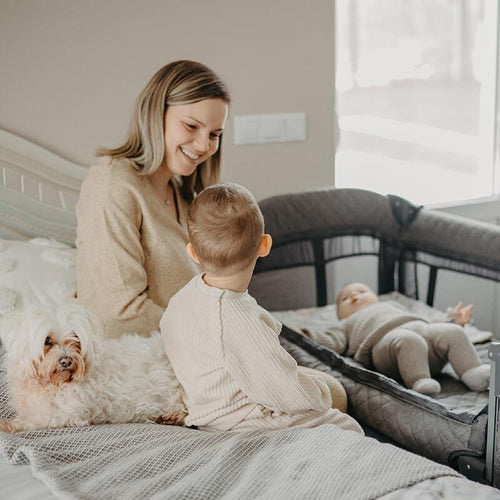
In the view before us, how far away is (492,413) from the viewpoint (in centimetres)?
146

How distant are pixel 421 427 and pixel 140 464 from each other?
24.5 inches

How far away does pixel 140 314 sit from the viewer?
1681mm

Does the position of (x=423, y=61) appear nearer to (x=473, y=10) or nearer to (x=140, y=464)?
(x=473, y=10)

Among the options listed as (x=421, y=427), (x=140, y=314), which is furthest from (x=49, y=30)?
(x=421, y=427)

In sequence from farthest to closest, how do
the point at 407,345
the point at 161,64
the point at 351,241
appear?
the point at 351,241 < the point at 161,64 < the point at 407,345

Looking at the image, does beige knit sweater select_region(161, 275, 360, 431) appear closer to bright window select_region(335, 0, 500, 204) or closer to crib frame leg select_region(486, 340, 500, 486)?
crib frame leg select_region(486, 340, 500, 486)

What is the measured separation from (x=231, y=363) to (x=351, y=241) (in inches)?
49.2

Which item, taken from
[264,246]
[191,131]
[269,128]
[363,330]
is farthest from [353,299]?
[264,246]

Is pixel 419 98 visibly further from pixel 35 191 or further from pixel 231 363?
pixel 231 363

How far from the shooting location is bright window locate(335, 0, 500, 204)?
2.99 m

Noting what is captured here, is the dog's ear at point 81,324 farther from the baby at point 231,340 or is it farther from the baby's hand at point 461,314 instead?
the baby's hand at point 461,314

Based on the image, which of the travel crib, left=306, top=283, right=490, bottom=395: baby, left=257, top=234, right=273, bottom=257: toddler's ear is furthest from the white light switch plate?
left=257, top=234, right=273, bottom=257: toddler's ear

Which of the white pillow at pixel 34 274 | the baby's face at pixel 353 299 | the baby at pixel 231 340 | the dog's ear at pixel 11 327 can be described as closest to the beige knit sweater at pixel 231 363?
the baby at pixel 231 340

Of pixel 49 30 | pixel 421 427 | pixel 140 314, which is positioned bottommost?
pixel 421 427
